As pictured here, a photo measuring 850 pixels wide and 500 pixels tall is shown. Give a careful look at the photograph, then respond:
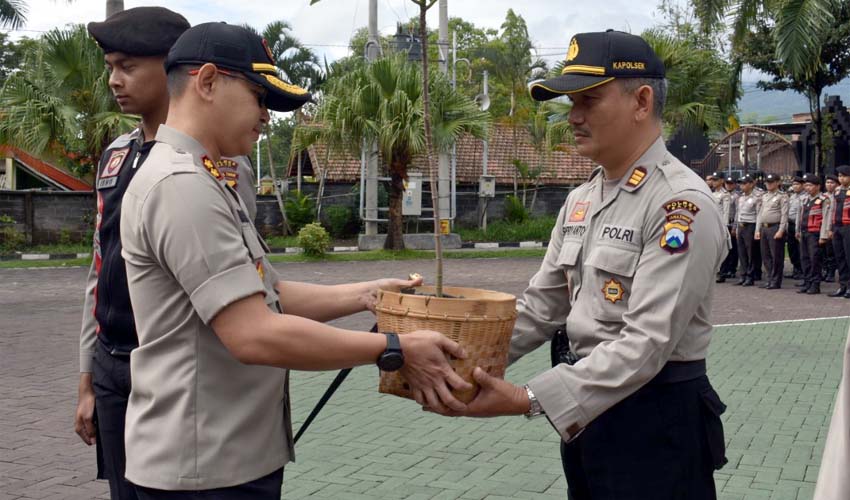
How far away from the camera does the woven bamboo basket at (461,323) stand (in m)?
2.40

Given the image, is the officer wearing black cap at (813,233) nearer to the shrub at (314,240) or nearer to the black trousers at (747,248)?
the black trousers at (747,248)

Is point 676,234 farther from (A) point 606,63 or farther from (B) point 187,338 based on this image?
(B) point 187,338

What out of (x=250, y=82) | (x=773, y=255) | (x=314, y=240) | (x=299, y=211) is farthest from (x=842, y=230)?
(x=299, y=211)

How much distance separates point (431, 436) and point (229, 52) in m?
4.14

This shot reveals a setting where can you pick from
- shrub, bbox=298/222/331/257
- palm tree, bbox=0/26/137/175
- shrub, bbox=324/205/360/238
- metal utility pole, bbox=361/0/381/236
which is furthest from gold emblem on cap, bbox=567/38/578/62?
shrub, bbox=324/205/360/238

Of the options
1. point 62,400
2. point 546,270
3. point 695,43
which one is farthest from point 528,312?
point 695,43

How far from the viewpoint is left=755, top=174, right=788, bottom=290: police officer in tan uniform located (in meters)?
16.6

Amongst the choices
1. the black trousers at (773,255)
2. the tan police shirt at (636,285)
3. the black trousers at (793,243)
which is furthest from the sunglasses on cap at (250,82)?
the black trousers at (793,243)

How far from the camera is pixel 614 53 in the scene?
2693mm

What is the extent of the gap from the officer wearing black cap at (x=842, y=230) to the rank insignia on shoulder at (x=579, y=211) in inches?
537

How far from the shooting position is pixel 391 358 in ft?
7.63

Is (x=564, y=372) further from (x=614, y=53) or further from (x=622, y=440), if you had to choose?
(x=614, y=53)

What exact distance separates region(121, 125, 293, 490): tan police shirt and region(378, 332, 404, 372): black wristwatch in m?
0.29

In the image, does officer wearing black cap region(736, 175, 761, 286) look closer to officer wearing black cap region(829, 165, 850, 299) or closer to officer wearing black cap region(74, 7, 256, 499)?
officer wearing black cap region(829, 165, 850, 299)
